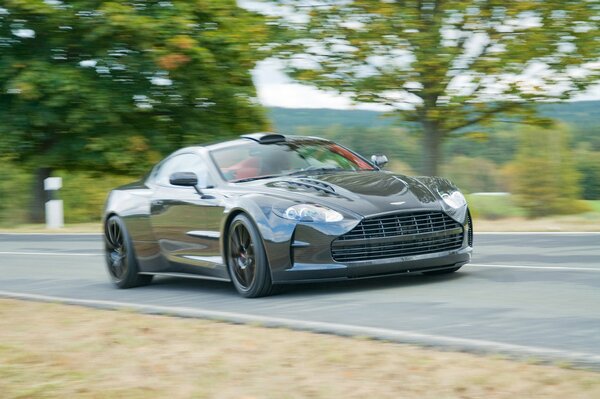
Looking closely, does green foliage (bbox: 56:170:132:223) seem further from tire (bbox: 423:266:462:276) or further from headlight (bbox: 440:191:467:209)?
headlight (bbox: 440:191:467:209)

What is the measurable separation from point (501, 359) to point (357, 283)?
3.93m

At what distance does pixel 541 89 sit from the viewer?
1886 centimetres

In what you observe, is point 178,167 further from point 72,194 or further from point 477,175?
point 477,175

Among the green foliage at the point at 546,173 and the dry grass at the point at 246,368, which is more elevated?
the dry grass at the point at 246,368

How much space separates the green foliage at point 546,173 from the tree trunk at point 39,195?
3361 cm

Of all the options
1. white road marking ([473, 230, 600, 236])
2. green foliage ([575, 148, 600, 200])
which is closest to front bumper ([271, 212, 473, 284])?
white road marking ([473, 230, 600, 236])

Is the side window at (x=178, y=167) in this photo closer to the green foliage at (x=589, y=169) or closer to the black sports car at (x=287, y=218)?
the black sports car at (x=287, y=218)

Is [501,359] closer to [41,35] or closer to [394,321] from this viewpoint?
[394,321]

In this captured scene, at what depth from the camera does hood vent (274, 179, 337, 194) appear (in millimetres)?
8648

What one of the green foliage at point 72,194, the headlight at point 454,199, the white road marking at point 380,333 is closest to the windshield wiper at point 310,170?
the headlight at point 454,199

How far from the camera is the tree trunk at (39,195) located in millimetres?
29712

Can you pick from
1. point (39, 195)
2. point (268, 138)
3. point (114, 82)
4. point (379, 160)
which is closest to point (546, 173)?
point (39, 195)

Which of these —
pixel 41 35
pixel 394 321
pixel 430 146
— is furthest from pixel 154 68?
pixel 394 321

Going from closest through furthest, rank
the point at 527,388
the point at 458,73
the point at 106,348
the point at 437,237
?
1. the point at 527,388
2. the point at 106,348
3. the point at 437,237
4. the point at 458,73
